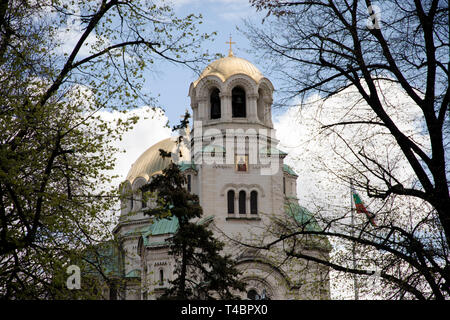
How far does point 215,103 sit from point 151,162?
54.6ft

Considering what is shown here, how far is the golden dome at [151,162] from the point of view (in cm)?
6519

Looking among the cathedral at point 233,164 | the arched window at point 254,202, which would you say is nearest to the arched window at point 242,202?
the cathedral at point 233,164

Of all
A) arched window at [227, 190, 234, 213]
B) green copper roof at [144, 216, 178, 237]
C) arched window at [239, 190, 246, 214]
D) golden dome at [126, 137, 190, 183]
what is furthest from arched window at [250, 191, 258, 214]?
golden dome at [126, 137, 190, 183]

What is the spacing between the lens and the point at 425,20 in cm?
1416

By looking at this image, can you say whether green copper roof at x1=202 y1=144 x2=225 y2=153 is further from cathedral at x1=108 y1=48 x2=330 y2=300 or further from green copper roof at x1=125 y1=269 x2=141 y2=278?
green copper roof at x1=125 y1=269 x2=141 y2=278

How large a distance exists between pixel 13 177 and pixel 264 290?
31.3 m

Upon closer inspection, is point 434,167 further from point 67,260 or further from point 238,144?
point 238,144

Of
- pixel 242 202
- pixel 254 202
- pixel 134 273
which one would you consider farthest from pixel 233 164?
pixel 134 273

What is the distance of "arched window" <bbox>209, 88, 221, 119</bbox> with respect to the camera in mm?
51031

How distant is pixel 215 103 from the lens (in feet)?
168

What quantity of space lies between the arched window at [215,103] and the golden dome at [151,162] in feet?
45.6

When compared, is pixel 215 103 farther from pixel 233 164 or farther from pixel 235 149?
pixel 233 164
